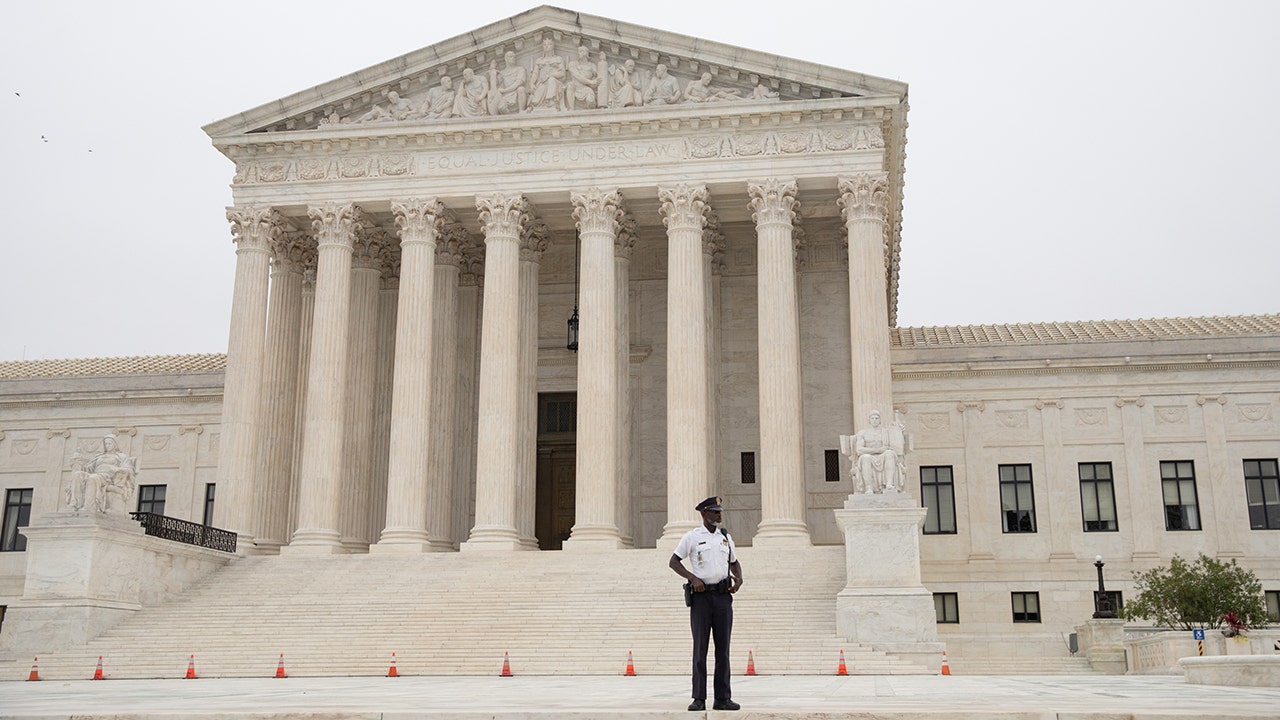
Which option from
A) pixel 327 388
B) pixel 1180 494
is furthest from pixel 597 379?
pixel 1180 494

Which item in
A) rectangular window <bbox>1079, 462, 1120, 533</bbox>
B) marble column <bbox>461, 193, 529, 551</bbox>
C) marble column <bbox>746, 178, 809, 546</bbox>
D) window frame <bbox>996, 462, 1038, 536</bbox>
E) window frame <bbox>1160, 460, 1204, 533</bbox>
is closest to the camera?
marble column <bbox>746, 178, 809, 546</bbox>

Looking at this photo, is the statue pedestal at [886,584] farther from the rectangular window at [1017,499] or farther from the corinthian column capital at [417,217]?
the corinthian column capital at [417,217]

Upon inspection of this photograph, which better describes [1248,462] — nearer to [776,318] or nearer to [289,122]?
[776,318]

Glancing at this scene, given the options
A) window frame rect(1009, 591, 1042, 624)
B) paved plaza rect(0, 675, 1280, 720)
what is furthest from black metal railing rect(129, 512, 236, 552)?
window frame rect(1009, 591, 1042, 624)

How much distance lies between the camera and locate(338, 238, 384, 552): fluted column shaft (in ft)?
136

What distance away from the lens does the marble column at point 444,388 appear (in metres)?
41.1

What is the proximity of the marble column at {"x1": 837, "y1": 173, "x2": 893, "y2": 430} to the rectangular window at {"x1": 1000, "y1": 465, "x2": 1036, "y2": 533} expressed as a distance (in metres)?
9.29

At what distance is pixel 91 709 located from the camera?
1316 centimetres

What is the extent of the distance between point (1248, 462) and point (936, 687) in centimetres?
2865

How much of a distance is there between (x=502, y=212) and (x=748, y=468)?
12.6 m

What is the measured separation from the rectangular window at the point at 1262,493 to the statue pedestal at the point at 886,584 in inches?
786

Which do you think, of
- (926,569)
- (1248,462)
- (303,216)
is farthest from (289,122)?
(1248,462)

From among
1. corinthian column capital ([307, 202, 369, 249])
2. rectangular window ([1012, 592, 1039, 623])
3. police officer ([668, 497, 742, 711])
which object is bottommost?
rectangular window ([1012, 592, 1039, 623])

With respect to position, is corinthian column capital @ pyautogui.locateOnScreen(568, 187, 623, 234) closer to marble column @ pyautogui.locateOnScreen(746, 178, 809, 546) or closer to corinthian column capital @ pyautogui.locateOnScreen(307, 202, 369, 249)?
marble column @ pyautogui.locateOnScreen(746, 178, 809, 546)
